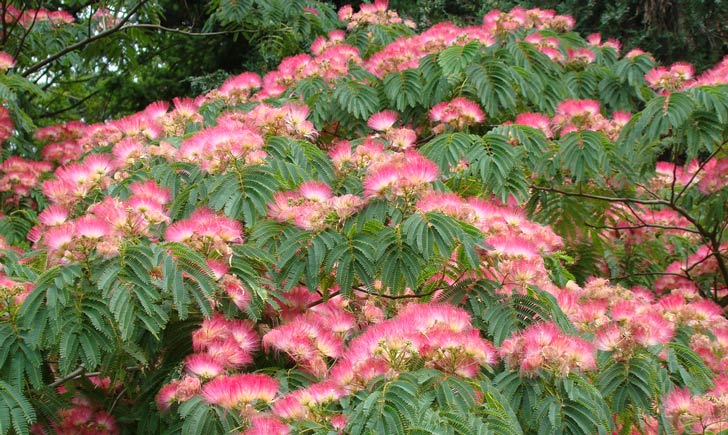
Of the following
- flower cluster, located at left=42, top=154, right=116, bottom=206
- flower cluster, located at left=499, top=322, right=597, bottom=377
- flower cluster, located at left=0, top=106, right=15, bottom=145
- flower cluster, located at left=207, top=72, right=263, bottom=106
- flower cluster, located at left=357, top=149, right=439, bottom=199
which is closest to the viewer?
flower cluster, located at left=499, top=322, right=597, bottom=377

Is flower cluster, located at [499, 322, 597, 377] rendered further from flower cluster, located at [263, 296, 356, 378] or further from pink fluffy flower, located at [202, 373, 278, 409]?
pink fluffy flower, located at [202, 373, 278, 409]

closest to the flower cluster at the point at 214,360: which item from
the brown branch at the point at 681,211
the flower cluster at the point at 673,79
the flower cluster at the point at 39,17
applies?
the brown branch at the point at 681,211

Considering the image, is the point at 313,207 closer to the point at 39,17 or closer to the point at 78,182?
the point at 78,182

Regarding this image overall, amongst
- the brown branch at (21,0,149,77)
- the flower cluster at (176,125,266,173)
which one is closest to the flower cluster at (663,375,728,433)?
the flower cluster at (176,125,266,173)

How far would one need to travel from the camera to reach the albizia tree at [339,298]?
9.45 ft

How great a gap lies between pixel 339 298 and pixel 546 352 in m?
1.21

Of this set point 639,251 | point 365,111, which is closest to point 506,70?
point 365,111

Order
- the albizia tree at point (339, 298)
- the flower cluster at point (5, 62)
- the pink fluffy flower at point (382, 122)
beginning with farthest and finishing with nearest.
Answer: the flower cluster at point (5, 62) → the pink fluffy flower at point (382, 122) → the albizia tree at point (339, 298)

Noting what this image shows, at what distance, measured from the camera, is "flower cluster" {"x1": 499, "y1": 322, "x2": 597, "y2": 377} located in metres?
2.98

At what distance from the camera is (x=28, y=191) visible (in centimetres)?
647

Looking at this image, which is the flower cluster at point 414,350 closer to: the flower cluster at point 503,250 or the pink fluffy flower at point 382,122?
the flower cluster at point 503,250

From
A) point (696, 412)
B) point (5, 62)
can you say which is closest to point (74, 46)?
point (5, 62)

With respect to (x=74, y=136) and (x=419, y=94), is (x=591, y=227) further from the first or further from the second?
(x=74, y=136)

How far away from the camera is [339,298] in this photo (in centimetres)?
390
